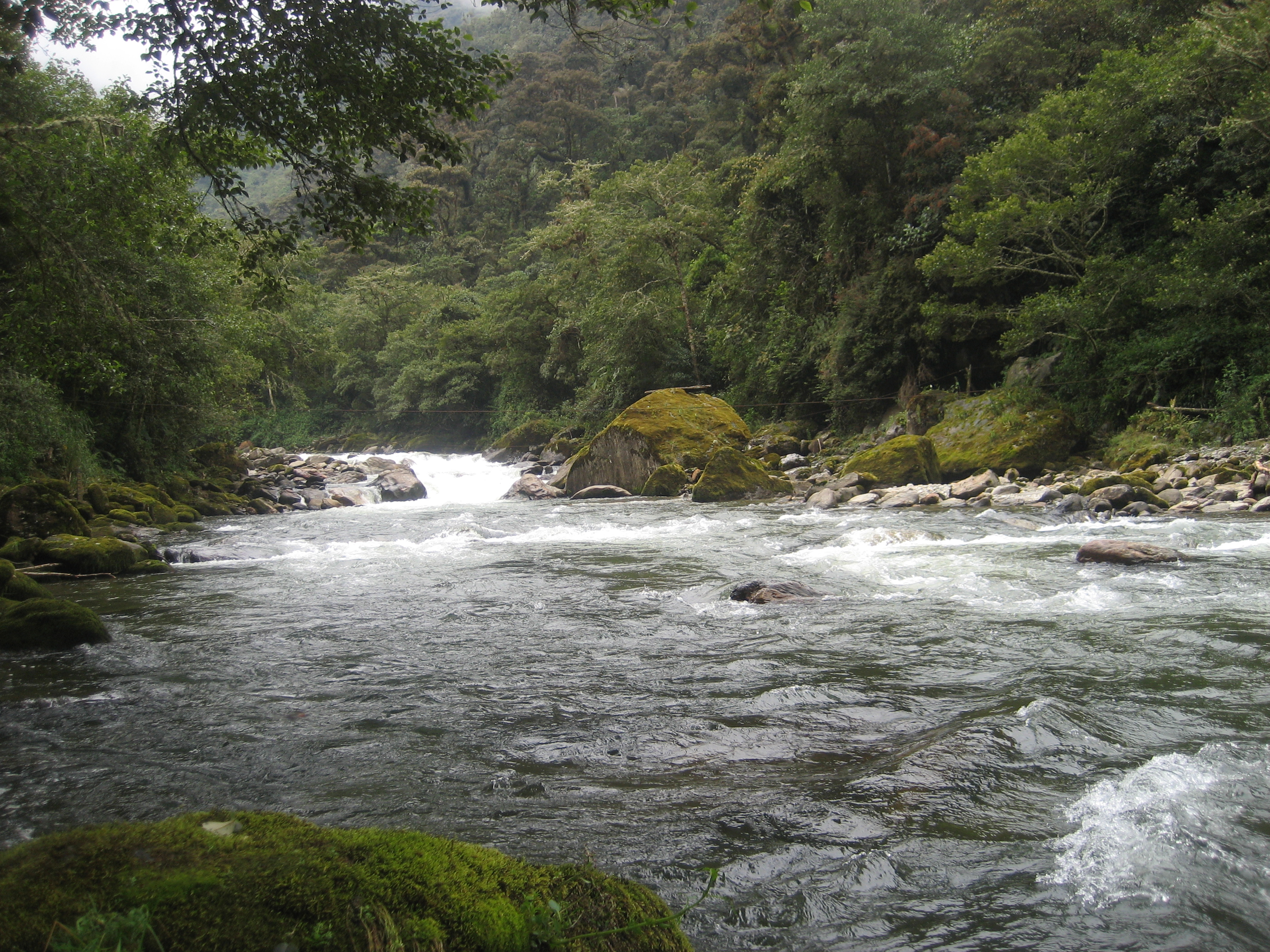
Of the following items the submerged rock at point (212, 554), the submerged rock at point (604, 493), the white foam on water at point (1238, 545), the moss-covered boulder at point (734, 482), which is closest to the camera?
the white foam on water at point (1238, 545)

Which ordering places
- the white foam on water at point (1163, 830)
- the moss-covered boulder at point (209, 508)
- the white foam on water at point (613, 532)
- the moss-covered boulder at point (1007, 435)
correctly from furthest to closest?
the moss-covered boulder at point (209, 508) < the moss-covered boulder at point (1007, 435) < the white foam on water at point (613, 532) < the white foam on water at point (1163, 830)

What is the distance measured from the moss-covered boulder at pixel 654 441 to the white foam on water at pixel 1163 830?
14728mm

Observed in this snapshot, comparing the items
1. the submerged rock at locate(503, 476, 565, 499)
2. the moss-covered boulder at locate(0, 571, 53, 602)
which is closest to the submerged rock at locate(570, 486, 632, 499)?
the submerged rock at locate(503, 476, 565, 499)

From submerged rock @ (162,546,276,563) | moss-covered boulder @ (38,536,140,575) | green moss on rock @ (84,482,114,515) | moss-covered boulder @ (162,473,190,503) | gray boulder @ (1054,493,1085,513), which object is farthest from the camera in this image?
moss-covered boulder @ (162,473,190,503)

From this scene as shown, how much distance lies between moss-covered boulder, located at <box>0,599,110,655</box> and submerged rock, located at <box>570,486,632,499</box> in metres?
12.5

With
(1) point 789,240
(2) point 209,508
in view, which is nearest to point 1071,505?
(1) point 789,240

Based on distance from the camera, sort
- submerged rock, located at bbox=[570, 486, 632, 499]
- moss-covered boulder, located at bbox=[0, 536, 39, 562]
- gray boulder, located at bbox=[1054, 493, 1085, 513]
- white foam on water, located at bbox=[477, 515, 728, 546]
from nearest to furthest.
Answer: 1. moss-covered boulder, located at bbox=[0, 536, 39, 562]
2. gray boulder, located at bbox=[1054, 493, 1085, 513]
3. white foam on water, located at bbox=[477, 515, 728, 546]
4. submerged rock, located at bbox=[570, 486, 632, 499]

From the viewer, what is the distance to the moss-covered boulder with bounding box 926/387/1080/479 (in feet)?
49.0

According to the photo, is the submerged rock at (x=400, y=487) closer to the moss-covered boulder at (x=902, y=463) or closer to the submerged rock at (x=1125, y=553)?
the moss-covered boulder at (x=902, y=463)

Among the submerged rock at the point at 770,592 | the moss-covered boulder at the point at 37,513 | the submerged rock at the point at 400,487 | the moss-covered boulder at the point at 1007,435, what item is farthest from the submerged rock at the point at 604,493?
the submerged rock at the point at 770,592

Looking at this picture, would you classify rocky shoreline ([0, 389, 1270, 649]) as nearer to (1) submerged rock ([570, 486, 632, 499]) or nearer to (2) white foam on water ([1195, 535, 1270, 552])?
(1) submerged rock ([570, 486, 632, 499])

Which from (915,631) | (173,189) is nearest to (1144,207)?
(915,631)

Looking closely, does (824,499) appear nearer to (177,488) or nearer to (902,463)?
(902,463)

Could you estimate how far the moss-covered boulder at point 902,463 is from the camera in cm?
1520
